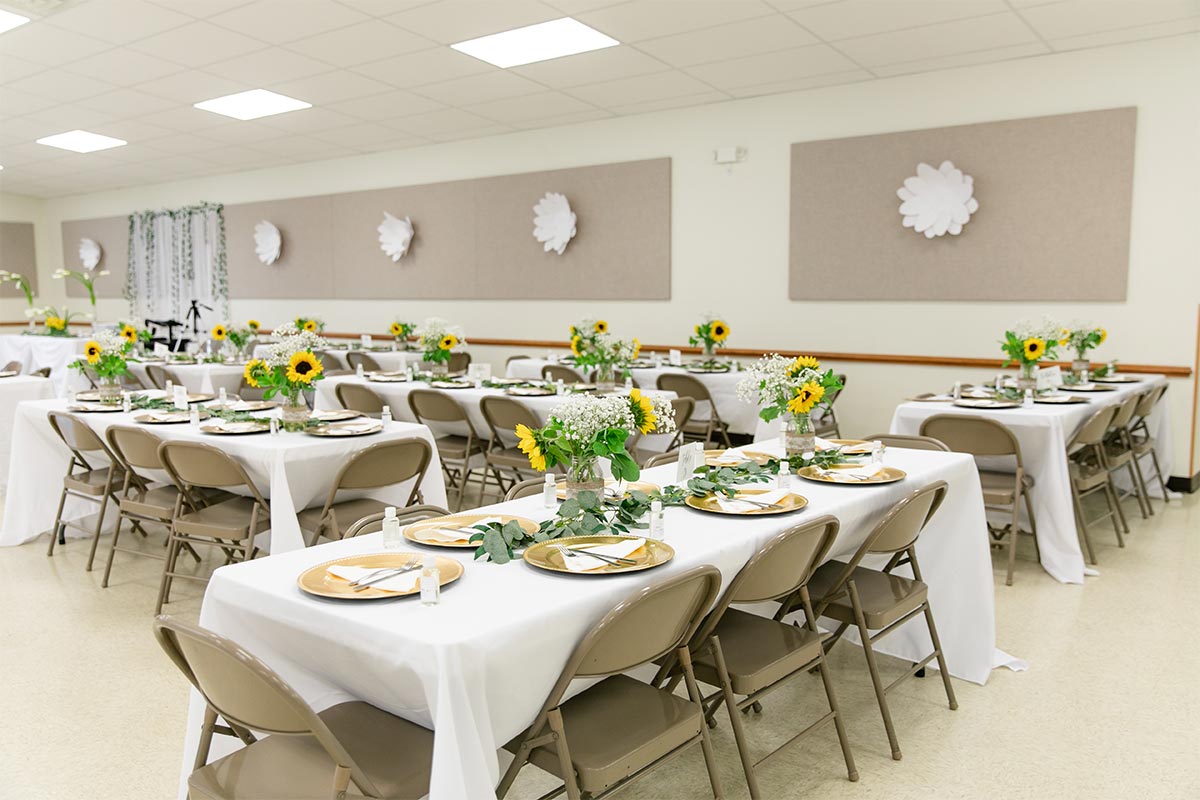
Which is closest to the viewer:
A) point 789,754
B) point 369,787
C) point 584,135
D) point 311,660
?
point 369,787

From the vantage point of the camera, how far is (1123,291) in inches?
239

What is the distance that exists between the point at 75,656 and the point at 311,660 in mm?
2066

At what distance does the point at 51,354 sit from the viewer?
28.4ft

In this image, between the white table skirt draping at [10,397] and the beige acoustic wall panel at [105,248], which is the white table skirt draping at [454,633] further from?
the beige acoustic wall panel at [105,248]

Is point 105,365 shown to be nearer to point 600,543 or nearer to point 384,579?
point 384,579

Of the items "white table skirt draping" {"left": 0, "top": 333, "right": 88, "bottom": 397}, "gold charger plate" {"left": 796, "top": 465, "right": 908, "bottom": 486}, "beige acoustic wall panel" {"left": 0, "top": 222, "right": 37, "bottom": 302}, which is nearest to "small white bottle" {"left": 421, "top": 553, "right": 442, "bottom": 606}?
"gold charger plate" {"left": 796, "top": 465, "right": 908, "bottom": 486}

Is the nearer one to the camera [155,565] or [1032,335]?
[155,565]

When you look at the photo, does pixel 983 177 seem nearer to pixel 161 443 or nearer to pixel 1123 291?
pixel 1123 291

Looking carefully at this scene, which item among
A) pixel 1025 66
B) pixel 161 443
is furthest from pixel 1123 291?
pixel 161 443

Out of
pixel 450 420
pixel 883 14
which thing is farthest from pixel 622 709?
pixel 883 14

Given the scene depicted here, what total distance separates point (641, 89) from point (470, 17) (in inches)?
82.9

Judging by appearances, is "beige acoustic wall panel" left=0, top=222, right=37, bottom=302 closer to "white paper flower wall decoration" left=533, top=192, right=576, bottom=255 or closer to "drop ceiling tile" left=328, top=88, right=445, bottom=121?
A: "drop ceiling tile" left=328, top=88, right=445, bottom=121

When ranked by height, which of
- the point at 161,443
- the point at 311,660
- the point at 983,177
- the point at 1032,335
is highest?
the point at 983,177

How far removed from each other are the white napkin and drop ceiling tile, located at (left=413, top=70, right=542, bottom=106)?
17.6ft
